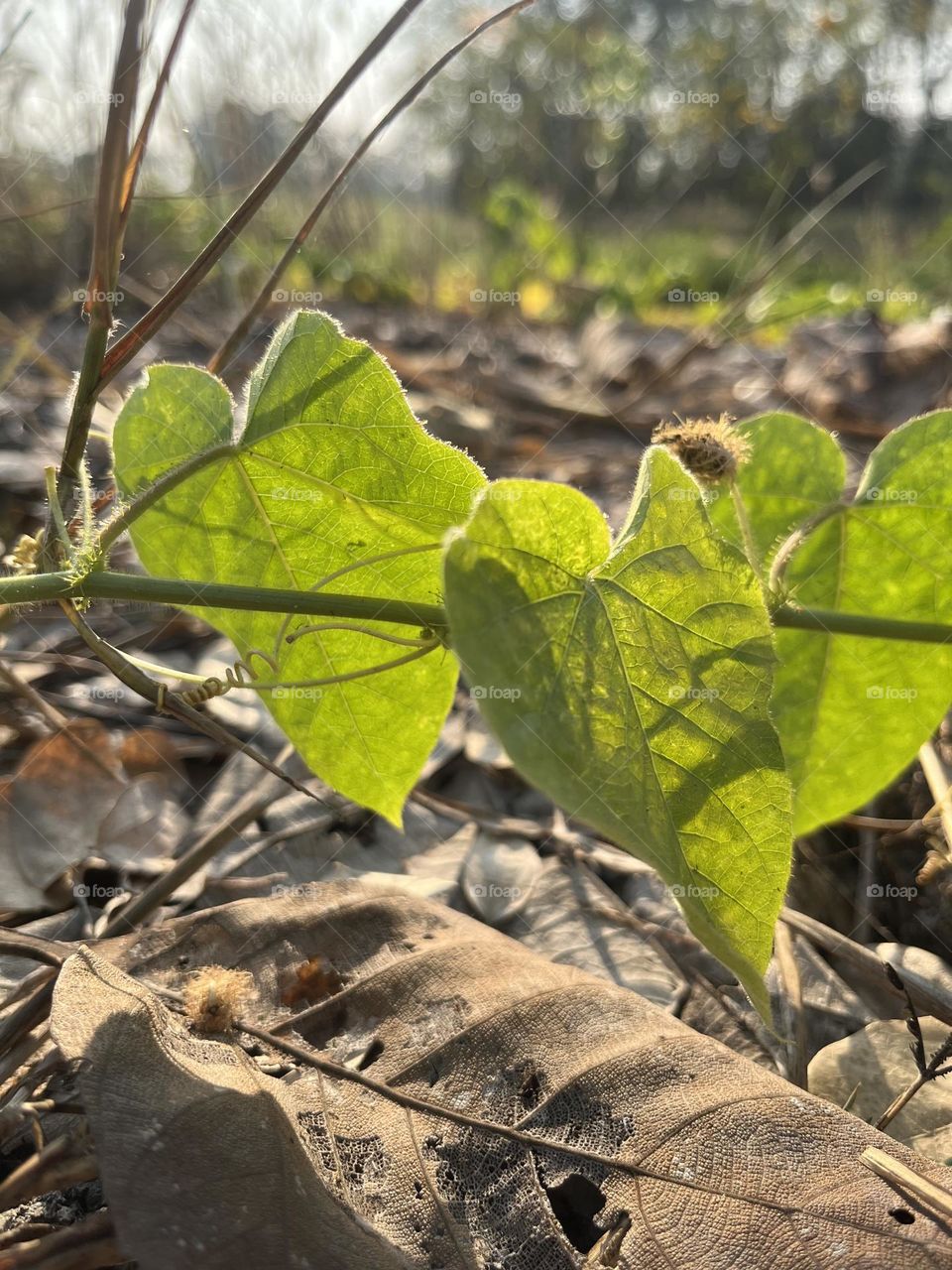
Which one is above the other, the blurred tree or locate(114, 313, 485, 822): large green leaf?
the blurred tree

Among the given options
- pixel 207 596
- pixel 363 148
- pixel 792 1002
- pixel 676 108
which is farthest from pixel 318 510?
pixel 676 108

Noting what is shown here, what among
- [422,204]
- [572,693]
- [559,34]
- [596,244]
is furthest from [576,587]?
[559,34]

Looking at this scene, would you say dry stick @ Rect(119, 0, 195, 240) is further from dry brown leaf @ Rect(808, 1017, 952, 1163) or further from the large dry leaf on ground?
dry brown leaf @ Rect(808, 1017, 952, 1163)

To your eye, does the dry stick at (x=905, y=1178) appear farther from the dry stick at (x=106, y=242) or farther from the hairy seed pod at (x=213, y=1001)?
the dry stick at (x=106, y=242)

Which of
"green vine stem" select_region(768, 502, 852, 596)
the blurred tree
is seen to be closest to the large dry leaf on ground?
"green vine stem" select_region(768, 502, 852, 596)

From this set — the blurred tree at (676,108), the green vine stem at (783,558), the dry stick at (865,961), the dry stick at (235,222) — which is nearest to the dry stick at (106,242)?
the dry stick at (235,222)

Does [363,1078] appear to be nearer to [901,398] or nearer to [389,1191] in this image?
[389,1191]

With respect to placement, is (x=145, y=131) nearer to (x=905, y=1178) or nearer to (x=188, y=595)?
(x=188, y=595)
